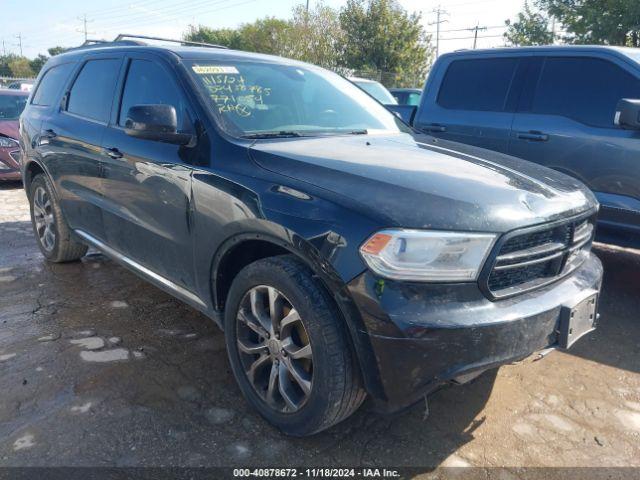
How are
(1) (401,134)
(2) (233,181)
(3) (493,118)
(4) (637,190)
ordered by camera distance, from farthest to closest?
(3) (493,118) → (4) (637,190) → (1) (401,134) → (2) (233,181)

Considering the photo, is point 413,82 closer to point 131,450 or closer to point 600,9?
point 600,9

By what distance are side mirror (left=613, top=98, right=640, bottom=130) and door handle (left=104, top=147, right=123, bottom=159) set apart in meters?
3.46

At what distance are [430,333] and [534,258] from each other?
65 centimetres

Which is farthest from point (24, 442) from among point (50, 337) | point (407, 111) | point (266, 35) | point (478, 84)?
point (266, 35)

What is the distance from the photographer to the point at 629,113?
3771mm

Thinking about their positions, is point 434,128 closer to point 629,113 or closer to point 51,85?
point 629,113

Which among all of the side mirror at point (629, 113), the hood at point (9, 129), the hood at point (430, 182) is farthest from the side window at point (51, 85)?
the hood at point (9, 129)

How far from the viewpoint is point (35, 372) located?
297 cm

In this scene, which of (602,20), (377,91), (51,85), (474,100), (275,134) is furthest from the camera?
(602,20)

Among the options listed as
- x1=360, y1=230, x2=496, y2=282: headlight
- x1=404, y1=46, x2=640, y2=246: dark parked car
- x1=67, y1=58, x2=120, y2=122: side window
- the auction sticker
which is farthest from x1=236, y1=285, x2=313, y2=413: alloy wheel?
x1=404, y1=46, x2=640, y2=246: dark parked car

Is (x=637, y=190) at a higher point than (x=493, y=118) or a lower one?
lower

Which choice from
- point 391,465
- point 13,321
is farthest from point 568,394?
point 13,321

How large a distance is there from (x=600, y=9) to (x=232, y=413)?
17.2 meters

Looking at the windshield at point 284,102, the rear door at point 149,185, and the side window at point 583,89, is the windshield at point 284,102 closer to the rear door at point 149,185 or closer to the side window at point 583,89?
the rear door at point 149,185
